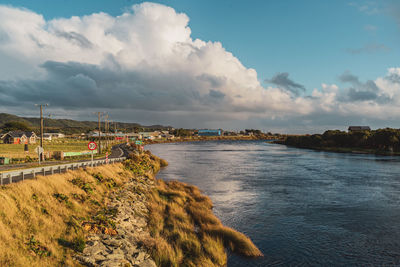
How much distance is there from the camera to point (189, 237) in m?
17.2

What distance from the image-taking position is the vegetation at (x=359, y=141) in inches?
3927

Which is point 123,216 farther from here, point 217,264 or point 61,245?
point 217,264

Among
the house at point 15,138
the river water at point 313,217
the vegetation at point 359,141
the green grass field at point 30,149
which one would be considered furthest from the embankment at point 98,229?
the house at point 15,138

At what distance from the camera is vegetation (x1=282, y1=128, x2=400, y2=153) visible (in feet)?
327

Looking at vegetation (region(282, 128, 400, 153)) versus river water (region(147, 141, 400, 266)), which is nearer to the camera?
A: river water (region(147, 141, 400, 266))

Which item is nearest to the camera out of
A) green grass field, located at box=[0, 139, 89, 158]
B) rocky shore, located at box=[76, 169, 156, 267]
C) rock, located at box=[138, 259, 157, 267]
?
rocky shore, located at box=[76, 169, 156, 267]

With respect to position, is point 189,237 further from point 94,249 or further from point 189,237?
point 94,249

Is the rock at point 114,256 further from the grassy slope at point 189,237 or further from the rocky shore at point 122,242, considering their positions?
the grassy slope at point 189,237

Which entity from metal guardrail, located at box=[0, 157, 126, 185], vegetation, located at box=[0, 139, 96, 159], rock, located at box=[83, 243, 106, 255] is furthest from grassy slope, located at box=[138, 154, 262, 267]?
vegetation, located at box=[0, 139, 96, 159]

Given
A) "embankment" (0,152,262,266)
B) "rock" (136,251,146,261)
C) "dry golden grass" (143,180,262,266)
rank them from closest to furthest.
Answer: "embankment" (0,152,262,266), "rock" (136,251,146,261), "dry golden grass" (143,180,262,266)

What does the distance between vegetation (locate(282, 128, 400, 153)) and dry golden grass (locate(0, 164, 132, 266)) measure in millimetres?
107973

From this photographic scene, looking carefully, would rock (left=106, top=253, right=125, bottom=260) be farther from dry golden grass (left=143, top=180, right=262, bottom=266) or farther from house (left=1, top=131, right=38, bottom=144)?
house (left=1, top=131, right=38, bottom=144)

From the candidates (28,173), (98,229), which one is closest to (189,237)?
(98,229)

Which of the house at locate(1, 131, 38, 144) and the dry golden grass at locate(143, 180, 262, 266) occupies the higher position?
the house at locate(1, 131, 38, 144)
